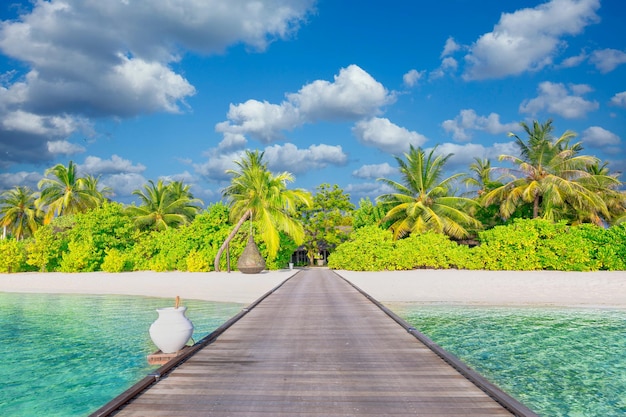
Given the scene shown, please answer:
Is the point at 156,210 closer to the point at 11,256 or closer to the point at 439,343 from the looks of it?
the point at 11,256

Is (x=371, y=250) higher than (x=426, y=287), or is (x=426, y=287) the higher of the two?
(x=371, y=250)

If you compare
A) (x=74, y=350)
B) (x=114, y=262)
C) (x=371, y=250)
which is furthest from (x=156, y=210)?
(x=74, y=350)

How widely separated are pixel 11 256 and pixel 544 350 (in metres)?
31.7

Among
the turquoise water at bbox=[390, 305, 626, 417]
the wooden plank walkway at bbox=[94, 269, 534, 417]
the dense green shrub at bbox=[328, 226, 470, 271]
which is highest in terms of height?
the dense green shrub at bbox=[328, 226, 470, 271]

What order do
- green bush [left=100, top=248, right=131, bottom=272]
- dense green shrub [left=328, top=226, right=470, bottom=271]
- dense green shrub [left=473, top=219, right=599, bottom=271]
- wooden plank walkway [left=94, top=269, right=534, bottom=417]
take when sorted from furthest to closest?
1. green bush [left=100, top=248, right=131, bottom=272]
2. dense green shrub [left=328, top=226, right=470, bottom=271]
3. dense green shrub [left=473, top=219, right=599, bottom=271]
4. wooden plank walkway [left=94, top=269, right=534, bottom=417]

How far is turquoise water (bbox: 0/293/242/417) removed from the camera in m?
5.30

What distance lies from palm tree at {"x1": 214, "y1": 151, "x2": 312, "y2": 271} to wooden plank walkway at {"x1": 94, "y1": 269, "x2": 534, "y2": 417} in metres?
18.0

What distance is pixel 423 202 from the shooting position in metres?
27.8

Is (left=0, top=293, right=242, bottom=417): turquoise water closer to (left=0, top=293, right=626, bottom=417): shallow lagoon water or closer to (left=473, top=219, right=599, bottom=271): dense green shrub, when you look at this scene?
(left=0, top=293, right=626, bottom=417): shallow lagoon water

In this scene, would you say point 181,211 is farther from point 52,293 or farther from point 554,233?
point 554,233

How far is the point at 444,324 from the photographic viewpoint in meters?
9.59

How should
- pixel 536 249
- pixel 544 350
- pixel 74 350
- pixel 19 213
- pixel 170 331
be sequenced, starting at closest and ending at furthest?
pixel 170 331, pixel 544 350, pixel 74 350, pixel 536 249, pixel 19 213

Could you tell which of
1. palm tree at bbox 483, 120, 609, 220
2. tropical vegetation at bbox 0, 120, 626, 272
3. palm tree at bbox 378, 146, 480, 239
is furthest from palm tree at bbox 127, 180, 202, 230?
palm tree at bbox 483, 120, 609, 220

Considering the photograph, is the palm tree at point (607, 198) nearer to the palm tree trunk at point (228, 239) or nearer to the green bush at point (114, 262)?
the palm tree trunk at point (228, 239)
